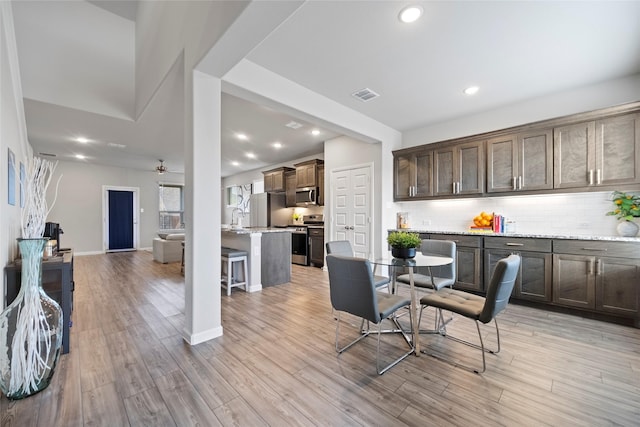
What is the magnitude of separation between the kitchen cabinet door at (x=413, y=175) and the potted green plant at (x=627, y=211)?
7.06 feet

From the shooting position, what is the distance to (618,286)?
278cm

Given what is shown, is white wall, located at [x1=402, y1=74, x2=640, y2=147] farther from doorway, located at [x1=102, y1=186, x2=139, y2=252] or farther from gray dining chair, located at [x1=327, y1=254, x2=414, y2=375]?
doorway, located at [x1=102, y1=186, x2=139, y2=252]

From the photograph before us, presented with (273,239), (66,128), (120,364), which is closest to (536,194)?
(273,239)

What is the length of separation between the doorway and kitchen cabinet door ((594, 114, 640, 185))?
1089 cm

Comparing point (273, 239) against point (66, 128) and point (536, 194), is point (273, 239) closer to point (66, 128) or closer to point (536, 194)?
point (536, 194)

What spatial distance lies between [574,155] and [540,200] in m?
0.72

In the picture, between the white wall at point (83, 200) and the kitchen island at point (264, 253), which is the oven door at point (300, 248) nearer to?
the kitchen island at point (264, 253)

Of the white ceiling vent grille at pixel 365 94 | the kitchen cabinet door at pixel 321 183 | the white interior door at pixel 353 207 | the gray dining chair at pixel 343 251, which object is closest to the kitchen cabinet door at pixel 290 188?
the kitchen cabinet door at pixel 321 183

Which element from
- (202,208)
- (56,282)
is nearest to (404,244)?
(202,208)

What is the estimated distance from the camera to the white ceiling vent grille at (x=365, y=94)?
11.4 feet

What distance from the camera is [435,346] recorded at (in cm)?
231

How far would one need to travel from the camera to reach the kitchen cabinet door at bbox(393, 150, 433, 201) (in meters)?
4.48

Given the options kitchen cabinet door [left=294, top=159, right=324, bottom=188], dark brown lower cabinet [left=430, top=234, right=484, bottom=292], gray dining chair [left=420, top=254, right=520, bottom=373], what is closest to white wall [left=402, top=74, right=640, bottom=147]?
dark brown lower cabinet [left=430, top=234, right=484, bottom=292]

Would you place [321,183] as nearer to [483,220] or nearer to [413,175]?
[413,175]
